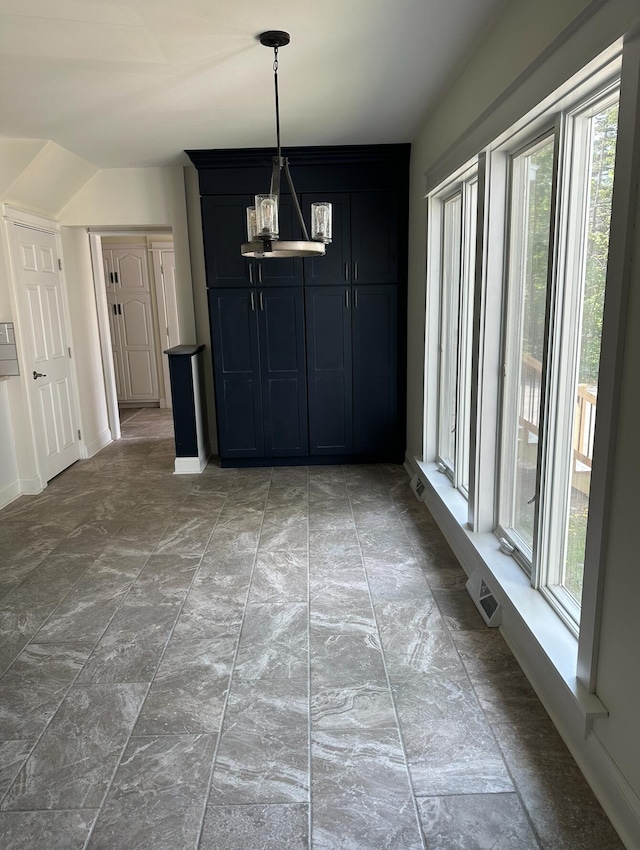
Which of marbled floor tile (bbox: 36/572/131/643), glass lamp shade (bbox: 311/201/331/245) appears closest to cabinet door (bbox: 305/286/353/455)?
glass lamp shade (bbox: 311/201/331/245)

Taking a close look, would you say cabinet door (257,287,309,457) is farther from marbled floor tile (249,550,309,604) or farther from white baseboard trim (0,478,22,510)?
white baseboard trim (0,478,22,510)

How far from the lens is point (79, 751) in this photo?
190cm

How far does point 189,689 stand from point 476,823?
1.10 meters

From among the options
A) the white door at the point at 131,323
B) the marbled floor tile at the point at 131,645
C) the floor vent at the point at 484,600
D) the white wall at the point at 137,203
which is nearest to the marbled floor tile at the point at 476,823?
the floor vent at the point at 484,600

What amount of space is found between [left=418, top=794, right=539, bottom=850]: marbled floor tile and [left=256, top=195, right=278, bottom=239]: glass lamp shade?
204 cm

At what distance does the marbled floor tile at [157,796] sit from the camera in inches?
62.0

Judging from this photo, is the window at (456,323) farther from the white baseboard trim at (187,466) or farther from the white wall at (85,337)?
the white wall at (85,337)

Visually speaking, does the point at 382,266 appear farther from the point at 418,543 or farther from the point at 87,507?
the point at 87,507

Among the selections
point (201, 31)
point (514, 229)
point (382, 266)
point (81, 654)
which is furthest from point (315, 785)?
point (382, 266)

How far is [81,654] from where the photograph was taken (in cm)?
243

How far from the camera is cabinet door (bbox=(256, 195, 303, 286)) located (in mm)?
4645

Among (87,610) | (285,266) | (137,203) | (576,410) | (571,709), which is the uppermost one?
(137,203)

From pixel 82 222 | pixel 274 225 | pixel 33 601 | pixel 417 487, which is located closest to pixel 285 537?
pixel 417 487

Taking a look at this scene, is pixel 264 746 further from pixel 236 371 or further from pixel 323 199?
pixel 323 199
